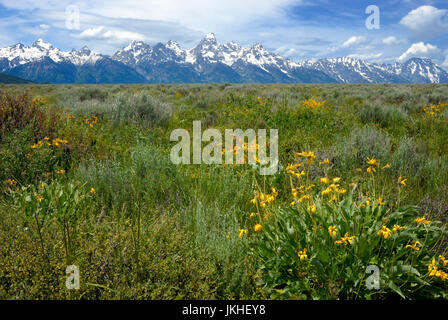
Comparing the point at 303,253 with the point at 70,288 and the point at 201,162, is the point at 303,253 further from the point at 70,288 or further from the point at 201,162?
the point at 201,162

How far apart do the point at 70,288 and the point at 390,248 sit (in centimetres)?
226

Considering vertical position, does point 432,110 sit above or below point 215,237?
above

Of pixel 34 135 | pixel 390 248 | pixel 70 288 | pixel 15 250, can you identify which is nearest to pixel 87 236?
pixel 15 250

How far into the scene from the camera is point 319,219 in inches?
84.0

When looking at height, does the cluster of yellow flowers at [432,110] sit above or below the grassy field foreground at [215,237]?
above

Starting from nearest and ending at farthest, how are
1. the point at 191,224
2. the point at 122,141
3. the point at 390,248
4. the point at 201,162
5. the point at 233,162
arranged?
1. the point at 390,248
2. the point at 191,224
3. the point at 233,162
4. the point at 201,162
5. the point at 122,141

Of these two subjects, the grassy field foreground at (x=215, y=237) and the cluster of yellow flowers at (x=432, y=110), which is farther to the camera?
the cluster of yellow flowers at (x=432, y=110)

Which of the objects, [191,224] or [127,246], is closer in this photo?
[127,246]

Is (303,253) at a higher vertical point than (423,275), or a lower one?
higher

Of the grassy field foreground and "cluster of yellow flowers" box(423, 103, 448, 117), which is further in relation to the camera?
"cluster of yellow flowers" box(423, 103, 448, 117)

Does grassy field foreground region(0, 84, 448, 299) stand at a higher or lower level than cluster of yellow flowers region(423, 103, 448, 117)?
lower

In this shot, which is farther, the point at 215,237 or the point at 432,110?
the point at 432,110
